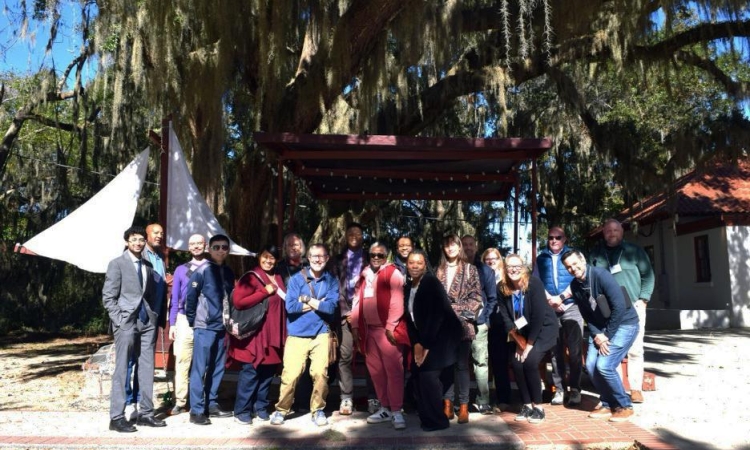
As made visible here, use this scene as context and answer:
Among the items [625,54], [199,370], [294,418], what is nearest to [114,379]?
[199,370]

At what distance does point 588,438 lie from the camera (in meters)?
5.04

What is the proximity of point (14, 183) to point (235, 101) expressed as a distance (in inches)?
443

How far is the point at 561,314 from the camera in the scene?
247 inches

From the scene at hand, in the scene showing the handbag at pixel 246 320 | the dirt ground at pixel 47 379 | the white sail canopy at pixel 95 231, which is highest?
the white sail canopy at pixel 95 231

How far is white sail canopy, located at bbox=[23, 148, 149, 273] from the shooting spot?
711 cm

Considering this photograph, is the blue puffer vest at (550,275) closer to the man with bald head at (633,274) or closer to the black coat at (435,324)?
the man with bald head at (633,274)

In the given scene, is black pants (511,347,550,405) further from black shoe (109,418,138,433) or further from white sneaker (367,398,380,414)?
black shoe (109,418,138,433)

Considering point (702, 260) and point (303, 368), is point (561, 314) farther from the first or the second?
point (702, 260)

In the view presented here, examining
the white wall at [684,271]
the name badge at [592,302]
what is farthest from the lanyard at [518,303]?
the white wall at [684,271]

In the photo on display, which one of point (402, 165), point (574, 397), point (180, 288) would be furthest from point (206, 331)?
point (402, 165)

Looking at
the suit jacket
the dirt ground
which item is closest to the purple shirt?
the suit jacket

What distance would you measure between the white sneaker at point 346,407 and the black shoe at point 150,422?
1522mm

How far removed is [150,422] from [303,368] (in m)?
1.33

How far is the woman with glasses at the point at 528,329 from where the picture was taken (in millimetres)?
5680
